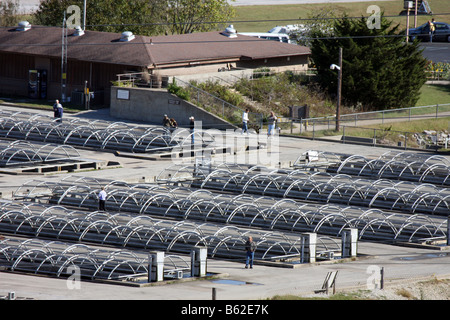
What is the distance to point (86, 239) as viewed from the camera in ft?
102

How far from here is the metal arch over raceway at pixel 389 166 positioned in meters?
42.3

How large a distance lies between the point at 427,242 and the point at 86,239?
12.2 m

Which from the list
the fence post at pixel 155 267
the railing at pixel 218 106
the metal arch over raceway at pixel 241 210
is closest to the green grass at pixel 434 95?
the railing at pixel 218 106

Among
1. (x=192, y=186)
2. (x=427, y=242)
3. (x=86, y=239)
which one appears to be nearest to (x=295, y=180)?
→ (x=192, y=186)

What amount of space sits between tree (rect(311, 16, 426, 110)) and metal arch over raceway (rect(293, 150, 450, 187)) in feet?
55.3

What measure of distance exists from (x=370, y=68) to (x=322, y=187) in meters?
25.2

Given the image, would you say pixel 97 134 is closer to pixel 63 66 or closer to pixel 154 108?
pixel 154 108

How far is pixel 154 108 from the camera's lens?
53531 millimetres

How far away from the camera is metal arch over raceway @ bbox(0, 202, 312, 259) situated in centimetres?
2981

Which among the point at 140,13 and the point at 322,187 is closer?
the point at 322,187

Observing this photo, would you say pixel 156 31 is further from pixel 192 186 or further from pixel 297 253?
pixel 297 253

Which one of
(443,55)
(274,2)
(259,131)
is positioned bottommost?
(259,131)

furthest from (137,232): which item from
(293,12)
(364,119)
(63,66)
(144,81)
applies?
(293,12)

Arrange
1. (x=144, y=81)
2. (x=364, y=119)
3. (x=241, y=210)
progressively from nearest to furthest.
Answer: (x=241, y=210) < (x=144, y=81) < (x=364, y=119)
